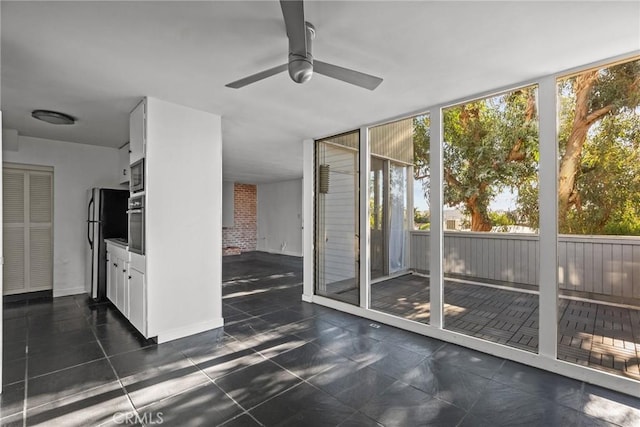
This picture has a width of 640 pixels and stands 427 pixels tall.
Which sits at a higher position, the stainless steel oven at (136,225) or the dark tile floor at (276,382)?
the stainless steel oven at (136,225)

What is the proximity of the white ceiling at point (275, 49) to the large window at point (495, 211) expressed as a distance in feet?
2.83

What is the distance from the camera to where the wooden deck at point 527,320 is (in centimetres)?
262

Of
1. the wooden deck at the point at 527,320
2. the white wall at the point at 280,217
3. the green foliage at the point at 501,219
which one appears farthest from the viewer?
the white wall at the point at 280,217

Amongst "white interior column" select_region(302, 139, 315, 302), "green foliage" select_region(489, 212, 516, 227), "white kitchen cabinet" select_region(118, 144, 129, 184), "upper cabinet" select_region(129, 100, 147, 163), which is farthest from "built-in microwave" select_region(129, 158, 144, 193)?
"green foliage" select_region(489, 212, 516, 227)

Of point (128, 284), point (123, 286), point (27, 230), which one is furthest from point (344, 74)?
point (27, 230)

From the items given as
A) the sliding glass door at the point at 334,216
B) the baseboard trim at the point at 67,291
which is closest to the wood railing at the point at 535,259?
the sliding glass door at the point at 334,216

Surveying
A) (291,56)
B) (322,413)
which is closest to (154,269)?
(322,413)

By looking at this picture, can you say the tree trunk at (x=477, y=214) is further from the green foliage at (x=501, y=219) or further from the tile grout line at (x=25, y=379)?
the tile grout line at (x=25, y=379)

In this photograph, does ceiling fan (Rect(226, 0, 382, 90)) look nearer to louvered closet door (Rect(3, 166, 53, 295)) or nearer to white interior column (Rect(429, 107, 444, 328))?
white interior column (Rect(429, 107, 444, 328))

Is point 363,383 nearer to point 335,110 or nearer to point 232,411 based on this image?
point 232,411

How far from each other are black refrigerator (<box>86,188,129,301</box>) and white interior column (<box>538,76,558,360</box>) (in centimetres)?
497

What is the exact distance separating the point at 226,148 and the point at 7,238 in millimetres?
3318

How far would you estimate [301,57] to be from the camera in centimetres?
170

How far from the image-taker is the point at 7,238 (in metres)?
4.18
